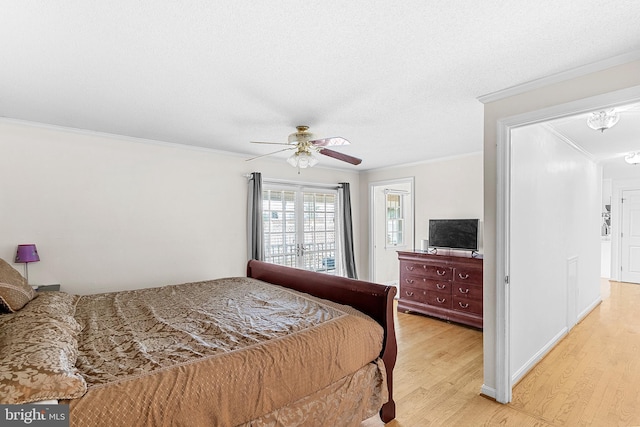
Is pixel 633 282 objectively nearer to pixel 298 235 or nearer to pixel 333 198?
pixel 333 198

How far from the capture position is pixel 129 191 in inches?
144


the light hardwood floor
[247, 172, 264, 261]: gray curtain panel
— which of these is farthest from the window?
[247, 172, 264, 261]: gray curtain panel

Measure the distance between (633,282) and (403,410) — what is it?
23.9 ft

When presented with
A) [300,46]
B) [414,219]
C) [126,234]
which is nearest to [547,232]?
[414,219]

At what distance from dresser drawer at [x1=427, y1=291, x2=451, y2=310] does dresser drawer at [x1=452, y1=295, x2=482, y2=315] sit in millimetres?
87

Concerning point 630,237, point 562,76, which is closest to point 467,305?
point 562,76

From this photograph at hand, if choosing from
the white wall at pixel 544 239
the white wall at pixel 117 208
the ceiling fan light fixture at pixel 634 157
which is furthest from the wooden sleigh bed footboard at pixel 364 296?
the ceiling fan light fixture at pixel 634 157

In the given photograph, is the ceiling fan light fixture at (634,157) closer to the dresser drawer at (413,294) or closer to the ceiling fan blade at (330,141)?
the dresser drawer at (413,294)

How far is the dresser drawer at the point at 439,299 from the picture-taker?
434cm

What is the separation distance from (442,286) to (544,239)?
1580 millimetres

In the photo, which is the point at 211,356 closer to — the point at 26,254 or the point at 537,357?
the point at 26,254

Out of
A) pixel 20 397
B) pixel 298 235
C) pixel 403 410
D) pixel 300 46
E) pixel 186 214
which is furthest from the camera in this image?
pixel 298 235

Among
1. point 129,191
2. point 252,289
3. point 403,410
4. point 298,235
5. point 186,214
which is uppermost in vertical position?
point 129,191

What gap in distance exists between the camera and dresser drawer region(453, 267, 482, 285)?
157 inches
